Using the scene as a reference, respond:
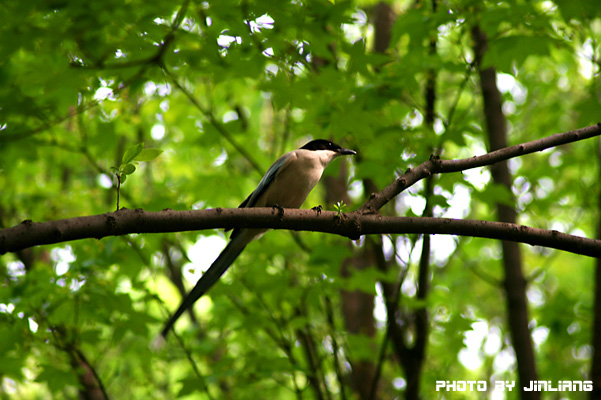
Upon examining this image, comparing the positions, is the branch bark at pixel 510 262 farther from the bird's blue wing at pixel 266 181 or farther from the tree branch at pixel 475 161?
the tree branch at pixel 475 161

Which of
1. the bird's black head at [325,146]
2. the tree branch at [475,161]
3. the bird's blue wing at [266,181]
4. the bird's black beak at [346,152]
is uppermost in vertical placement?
the bird's black head at [325,146]

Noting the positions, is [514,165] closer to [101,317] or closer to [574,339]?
[574,339]

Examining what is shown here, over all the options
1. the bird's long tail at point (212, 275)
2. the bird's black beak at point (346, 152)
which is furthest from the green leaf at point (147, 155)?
the bird's black beak at point (346, 152)

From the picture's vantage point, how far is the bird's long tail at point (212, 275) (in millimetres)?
3942

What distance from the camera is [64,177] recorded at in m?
9.35

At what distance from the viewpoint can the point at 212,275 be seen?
4.25 metres

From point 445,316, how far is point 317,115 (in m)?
2.66

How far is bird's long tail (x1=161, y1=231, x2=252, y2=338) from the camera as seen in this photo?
12.9 feet

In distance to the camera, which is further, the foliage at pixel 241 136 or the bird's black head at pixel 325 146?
the bird's black head at pixel 325 146

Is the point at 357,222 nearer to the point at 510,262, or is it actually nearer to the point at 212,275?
the point at 212,275

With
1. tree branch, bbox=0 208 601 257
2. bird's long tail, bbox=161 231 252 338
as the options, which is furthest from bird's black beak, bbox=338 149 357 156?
tree branch, bbox=0 208 601 257

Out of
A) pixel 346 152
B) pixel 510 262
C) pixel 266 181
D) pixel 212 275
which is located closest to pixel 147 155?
pixel 212 275

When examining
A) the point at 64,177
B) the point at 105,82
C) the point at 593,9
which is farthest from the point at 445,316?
the point at 64,177

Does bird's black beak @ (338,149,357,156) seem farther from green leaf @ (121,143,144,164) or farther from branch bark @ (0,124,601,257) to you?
green leaf @ (121,143,144,164)
